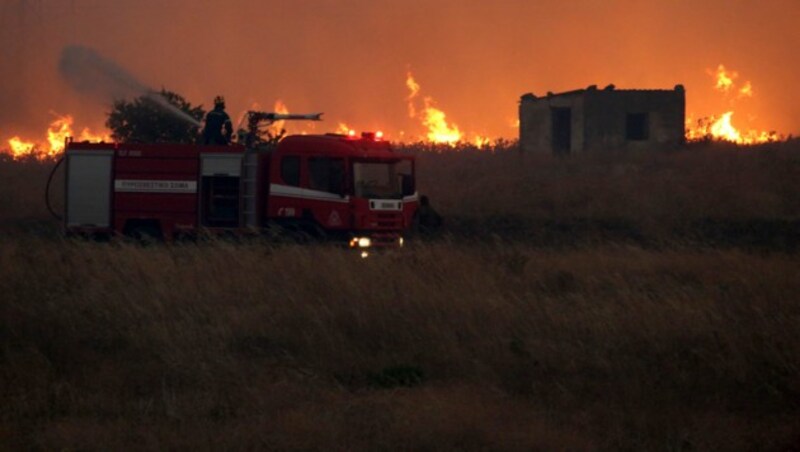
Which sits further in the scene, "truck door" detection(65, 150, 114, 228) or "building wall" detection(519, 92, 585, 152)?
"building wall" detection(519, 92, 585, 152)

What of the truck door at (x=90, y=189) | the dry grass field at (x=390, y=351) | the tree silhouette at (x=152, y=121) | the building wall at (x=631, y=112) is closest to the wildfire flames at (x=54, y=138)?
the tree silhouette at (x=152, y=121)

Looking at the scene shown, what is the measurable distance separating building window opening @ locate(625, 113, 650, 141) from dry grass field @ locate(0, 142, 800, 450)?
2534cm

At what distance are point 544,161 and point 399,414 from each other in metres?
29.9

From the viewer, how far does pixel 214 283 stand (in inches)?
549

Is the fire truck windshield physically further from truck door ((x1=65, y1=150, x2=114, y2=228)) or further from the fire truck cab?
truck door ((x1=65, y1=150, x2=114, y2=228))

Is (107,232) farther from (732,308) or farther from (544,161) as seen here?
(544,161)

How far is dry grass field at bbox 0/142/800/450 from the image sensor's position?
8453 millimetres

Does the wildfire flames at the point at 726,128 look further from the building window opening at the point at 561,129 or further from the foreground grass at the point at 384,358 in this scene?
the foreground grass at the point at 384,358

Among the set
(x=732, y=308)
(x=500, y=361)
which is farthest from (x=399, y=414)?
(x=732, y=308)

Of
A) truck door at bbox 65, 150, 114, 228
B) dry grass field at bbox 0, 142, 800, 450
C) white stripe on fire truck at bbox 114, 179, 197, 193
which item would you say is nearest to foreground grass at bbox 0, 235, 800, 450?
dry grass field at bbox 0, 142, 800, 450

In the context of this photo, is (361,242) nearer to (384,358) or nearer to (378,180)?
(378,180)

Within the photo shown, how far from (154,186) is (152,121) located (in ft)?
39.8

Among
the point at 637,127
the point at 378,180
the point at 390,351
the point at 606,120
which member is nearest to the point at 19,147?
the point at 606,120

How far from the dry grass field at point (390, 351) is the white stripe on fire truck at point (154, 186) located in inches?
215
